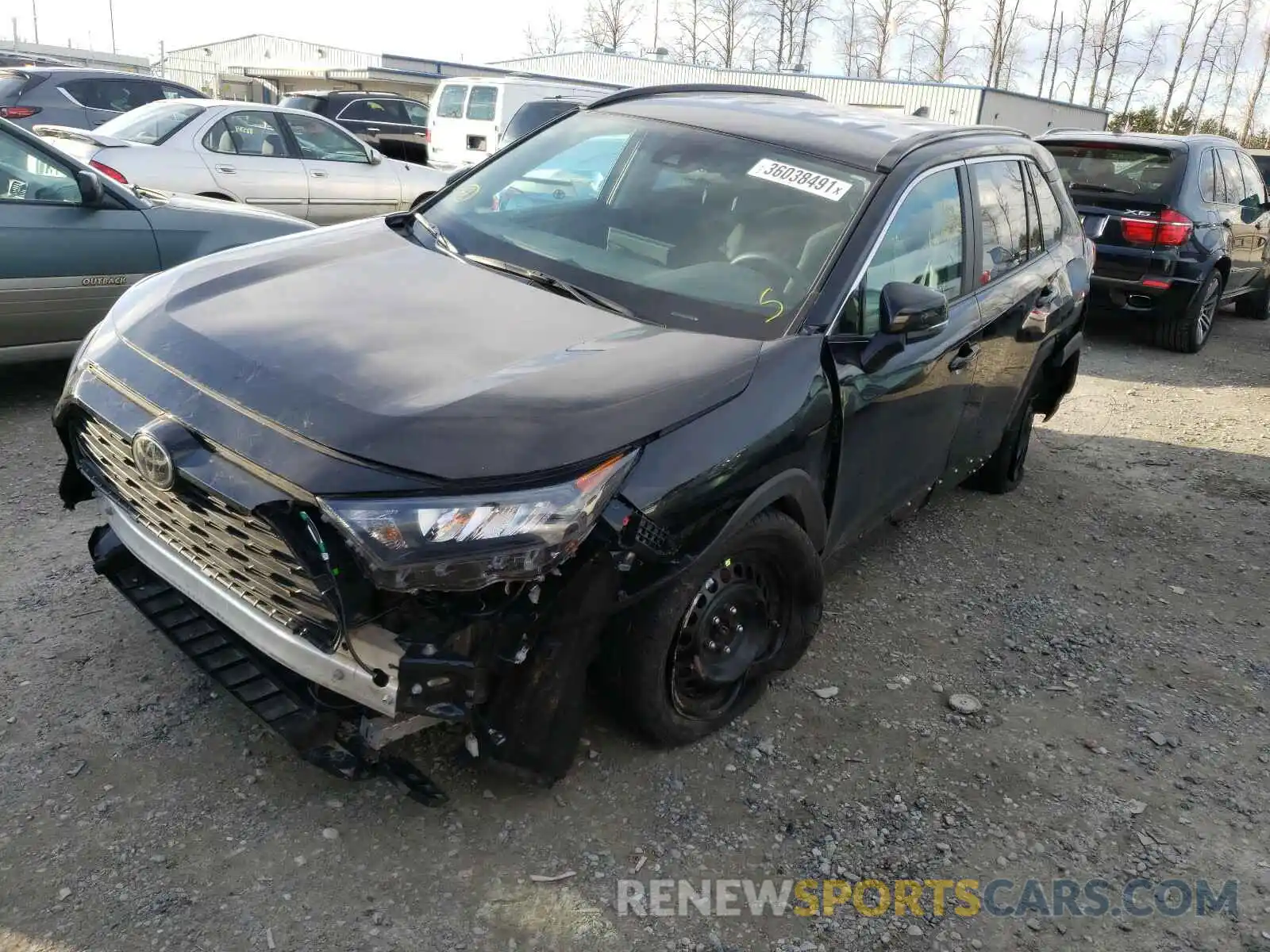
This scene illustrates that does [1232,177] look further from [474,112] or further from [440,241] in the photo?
[474,112]

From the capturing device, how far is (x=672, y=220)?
341cm

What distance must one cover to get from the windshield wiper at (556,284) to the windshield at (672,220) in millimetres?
27

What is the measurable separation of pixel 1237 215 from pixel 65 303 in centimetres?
966

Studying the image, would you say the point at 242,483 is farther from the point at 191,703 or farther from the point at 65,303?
the point at 65,303

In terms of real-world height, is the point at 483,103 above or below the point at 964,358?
above

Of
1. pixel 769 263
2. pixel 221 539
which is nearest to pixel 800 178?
pixel 769 263

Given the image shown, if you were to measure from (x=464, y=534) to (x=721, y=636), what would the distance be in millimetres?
1073

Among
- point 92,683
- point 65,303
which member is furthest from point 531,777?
point 65,303

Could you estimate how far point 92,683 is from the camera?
3.01m

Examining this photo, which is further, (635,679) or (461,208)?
(461,208)

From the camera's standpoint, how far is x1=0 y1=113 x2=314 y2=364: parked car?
4785mm

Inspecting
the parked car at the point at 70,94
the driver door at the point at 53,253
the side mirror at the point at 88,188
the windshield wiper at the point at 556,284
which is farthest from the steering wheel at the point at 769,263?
the parked car at the point at 70,94

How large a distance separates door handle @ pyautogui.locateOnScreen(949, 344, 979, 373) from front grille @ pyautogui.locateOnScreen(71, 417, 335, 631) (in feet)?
8.23

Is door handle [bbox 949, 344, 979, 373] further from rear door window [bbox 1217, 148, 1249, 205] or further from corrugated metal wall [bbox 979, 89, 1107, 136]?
corrugated metal wall [bbox 979, 89, 1107, 136]
